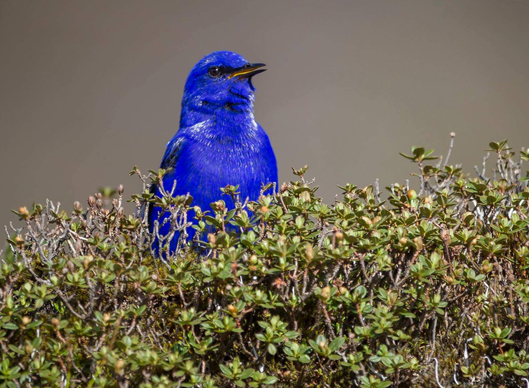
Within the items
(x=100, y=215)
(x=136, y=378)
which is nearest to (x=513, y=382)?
(x=136, y=378)

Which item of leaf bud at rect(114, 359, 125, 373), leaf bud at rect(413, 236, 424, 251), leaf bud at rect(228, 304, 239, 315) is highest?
leaf bud at rect(413, 236, 424, 251)

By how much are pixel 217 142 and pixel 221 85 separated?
0.66 meters

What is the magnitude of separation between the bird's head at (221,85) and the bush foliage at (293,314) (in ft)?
7.59

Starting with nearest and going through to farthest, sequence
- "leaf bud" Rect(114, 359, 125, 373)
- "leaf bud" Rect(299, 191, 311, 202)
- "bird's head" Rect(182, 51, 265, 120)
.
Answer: "leaf bud" Rect(114, 359, 125, 373)
"leaf bud" Rect(299, 191, 311, 202)
"bird's head" Rect(182, 51, 265, 120)

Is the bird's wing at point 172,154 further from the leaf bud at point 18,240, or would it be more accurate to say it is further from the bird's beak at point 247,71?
the leaf bud at point 18,240

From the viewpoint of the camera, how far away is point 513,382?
2.03 m

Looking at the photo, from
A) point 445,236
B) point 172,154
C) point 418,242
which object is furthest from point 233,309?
point 172,154

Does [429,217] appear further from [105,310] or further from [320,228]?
[105,310]

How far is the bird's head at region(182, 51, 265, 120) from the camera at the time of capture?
4551mm

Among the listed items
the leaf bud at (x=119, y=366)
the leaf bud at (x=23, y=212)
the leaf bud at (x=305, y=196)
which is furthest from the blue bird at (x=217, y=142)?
the leaf bud at (x=119, y=366)

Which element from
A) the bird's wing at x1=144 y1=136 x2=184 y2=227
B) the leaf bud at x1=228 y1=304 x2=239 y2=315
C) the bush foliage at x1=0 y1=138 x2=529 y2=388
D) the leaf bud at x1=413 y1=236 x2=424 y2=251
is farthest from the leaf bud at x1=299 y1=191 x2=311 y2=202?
the bird's wing at x1=144 y1=136 x2=184 y2=227

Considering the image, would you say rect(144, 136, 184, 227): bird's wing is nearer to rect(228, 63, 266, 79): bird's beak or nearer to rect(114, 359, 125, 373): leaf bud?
rect(228, 63, 266, 79): bird's beak

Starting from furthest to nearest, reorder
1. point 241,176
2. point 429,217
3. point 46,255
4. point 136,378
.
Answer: point 241,176 → point 46,255 → point 429,217 → point 136,378

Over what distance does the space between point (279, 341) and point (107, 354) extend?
21.7 inches
